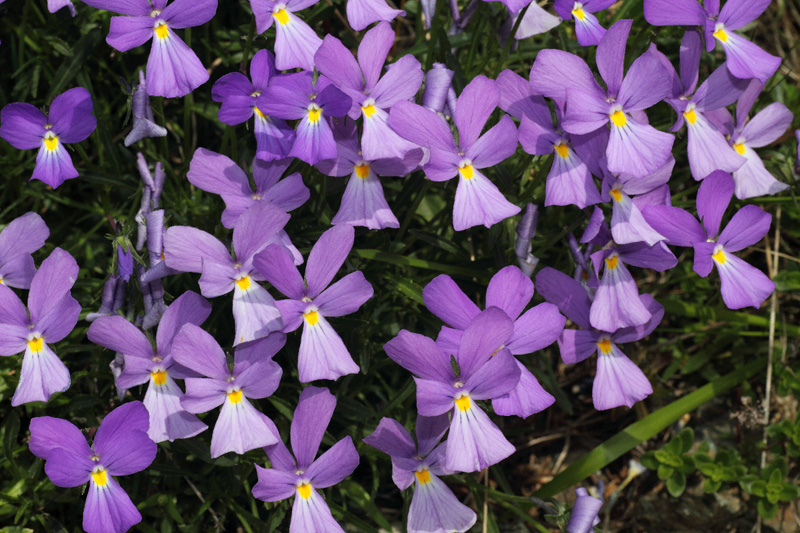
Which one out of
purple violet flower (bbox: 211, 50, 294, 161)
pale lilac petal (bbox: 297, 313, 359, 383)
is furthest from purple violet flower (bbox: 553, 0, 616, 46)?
pale lilac petal (bbox: 297, 313, 359, 383)

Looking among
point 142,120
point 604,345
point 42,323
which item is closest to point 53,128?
point 142,120

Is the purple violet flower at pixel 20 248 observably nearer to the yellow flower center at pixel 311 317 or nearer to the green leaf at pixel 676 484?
the yellow flower center at pixel 311 317

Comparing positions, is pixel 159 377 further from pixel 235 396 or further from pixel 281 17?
pixel 281 17

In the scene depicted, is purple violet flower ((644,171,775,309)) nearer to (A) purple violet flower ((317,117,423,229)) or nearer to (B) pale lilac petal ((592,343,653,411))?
(B) pale lilac petal ((592,343,653,411))

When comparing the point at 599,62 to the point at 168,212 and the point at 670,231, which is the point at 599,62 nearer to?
the point at 670,231

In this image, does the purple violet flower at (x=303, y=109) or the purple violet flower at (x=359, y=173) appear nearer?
the purple violet flower at (x=303, y=109)

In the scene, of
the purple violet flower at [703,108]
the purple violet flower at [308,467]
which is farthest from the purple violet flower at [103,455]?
the purple violet flower at [703,108]

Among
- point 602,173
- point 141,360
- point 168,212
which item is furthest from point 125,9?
point 602,173
